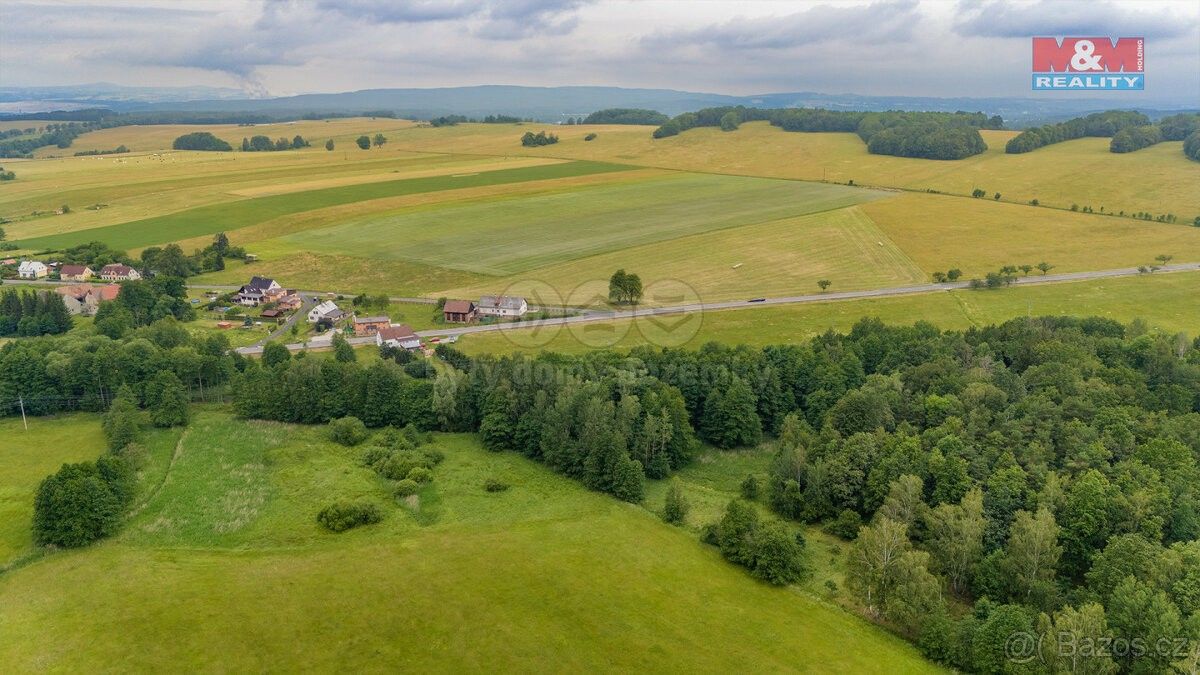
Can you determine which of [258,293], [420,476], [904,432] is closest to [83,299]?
[258,293]

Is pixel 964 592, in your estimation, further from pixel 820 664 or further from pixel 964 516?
pixel 820 664

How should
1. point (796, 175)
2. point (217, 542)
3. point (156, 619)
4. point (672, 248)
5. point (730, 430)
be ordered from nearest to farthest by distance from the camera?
point (156, 619)
point (217, 542)
point (730, 430)
point (672, 248)
point (796, 175)

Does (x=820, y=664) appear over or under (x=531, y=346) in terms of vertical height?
under

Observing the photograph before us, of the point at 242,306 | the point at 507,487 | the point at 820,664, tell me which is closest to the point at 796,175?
the point at 242,306

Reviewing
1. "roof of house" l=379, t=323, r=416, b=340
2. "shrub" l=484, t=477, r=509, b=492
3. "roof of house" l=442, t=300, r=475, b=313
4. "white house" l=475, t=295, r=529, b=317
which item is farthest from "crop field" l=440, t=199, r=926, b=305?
"shrub" l=484, t=477, r=509, b=492

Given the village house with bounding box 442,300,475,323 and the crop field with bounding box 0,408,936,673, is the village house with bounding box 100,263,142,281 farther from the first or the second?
the crop field with bounding box 0,408,936,673

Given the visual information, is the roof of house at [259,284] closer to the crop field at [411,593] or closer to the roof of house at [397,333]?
the roof of house at [397,333]

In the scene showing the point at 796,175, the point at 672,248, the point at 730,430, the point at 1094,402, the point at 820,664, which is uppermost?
the point at 796,175
